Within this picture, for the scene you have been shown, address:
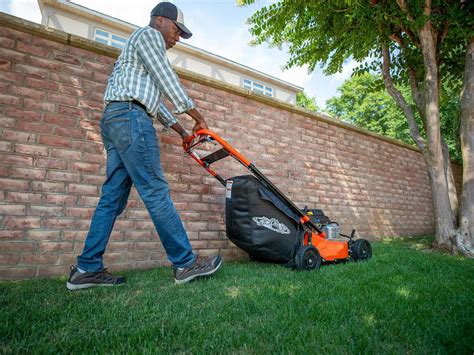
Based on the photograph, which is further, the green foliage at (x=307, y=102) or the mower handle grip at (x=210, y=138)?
the green foliage at (x=307, y=102)

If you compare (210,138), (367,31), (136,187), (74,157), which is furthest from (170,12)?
(367,31)

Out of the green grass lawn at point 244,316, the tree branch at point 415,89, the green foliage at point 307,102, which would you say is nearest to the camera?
the green grass lawn at point 244,316

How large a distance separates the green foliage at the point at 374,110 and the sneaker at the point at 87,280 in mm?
11620

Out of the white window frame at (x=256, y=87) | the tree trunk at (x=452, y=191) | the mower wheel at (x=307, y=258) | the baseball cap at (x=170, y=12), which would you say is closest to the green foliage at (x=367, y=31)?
the tree trunk at (x=452, y=191)

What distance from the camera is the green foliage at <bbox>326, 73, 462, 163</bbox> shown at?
13.6 m

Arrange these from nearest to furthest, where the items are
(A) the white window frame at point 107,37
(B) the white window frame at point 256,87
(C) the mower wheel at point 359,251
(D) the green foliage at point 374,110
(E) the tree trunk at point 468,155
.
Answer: (C) the mower wheel at point 359,251
(E) the tree trunk at point 468,155
(D) the green foliage at point 374,110
(A) the white window frame at point 107,37
(B) the white window frame at point 256,87

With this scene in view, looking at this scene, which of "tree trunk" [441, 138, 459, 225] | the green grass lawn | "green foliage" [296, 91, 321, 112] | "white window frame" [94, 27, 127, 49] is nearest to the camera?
the green grass lawn

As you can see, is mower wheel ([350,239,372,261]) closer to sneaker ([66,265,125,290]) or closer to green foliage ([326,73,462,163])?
sneaker ([66,265,125,290])

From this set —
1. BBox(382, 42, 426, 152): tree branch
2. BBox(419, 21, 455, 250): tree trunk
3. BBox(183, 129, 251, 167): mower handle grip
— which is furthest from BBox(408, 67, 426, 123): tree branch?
BBox(183, 129, 251, 167): mower handle grip

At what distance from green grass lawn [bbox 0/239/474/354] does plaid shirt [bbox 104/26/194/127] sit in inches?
54.4

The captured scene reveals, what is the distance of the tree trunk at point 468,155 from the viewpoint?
184 inches

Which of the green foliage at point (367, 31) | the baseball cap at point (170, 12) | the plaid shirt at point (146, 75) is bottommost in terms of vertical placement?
the plaid shirt at point (146, 75)

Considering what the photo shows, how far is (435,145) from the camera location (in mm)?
4945

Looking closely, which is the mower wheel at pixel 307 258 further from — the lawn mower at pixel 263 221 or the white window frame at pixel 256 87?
the white window frame at pixel 256 87
